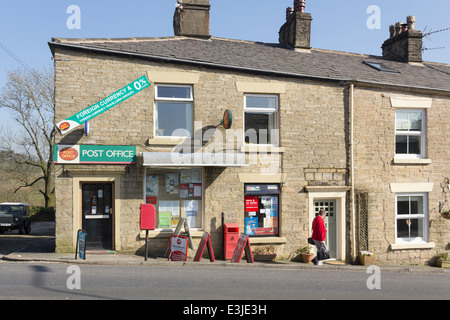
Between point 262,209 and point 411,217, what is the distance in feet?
17.9

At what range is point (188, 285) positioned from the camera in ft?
27.2

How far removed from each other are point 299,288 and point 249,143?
5319mm

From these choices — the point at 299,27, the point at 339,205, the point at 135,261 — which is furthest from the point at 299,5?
the point at 135,261

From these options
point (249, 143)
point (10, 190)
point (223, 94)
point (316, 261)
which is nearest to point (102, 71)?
point (223, 94)

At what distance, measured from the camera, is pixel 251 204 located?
12.5m

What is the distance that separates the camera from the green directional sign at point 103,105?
11.2 m

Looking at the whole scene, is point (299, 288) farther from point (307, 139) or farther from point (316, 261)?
point (307, 139)

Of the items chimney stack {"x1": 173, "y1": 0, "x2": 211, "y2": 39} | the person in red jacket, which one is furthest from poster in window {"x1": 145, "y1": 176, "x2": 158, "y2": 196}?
chimney stack {"x1": 173, "y1": 0, "x2": 211, "y2": 39}

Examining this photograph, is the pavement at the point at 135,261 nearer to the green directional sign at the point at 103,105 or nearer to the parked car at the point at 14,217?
the green directional sign at the point at 103,105

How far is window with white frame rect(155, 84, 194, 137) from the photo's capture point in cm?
1206

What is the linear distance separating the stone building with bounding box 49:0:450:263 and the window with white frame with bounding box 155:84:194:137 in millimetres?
31

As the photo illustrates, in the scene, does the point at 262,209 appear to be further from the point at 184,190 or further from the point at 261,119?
the point at 261,119

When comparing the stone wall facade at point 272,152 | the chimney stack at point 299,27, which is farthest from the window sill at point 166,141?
the chimney stack at point 299,27

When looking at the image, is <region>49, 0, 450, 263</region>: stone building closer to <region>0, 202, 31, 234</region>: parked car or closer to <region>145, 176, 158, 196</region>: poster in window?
<region>145, 176, 158, 196</region>: poster in window
